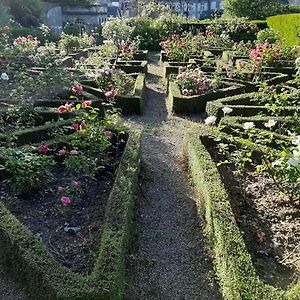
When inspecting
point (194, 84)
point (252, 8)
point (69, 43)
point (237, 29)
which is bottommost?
point (194, 84)

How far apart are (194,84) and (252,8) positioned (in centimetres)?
1830

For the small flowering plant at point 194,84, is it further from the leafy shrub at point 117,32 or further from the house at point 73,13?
the house at point 73,13

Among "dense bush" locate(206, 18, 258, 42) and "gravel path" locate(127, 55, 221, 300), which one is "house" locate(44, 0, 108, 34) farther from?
"gravel path" locate(127, 55, 221, 300)

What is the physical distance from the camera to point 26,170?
359 centimetres

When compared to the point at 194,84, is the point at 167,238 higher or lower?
lower

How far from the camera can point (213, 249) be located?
313cm

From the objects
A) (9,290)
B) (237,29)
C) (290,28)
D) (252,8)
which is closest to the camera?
(9,290)

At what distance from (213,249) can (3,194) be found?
6.49 feet

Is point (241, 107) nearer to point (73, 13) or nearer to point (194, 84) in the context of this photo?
point (194, 84)

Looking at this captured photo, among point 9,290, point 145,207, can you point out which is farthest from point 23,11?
point 9,290

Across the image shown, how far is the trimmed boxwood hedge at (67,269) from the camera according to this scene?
2.34 metres

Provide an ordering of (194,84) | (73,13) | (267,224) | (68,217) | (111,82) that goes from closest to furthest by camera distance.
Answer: (68,217)
(267,224)
(194,84)
(111,82)
(73,13)

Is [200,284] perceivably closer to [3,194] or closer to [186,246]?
[186,246]

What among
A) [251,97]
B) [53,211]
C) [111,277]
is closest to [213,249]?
[111,277]
